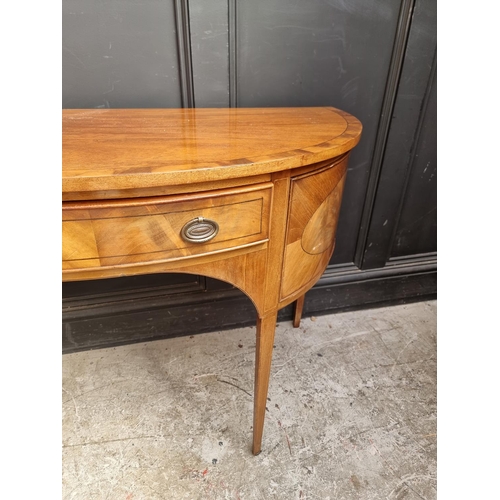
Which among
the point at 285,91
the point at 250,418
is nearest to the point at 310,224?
the point at 285,91

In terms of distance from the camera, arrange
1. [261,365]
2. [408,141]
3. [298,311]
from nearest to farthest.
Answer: [261,365], [408,141], [298,311]

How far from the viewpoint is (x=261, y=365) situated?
0.87 metres

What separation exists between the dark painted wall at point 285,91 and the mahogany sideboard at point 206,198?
0.21 meters

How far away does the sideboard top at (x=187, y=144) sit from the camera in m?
0.52

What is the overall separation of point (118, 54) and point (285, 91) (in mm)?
468

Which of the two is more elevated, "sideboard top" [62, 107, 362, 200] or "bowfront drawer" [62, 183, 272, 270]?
"sideboard top" [62, 107, 362, 200]

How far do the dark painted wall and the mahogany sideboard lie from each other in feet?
0.70

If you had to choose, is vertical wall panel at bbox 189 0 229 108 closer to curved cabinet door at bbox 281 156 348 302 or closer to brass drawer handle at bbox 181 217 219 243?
A: curved cabinet door at bbox 281 156 348 302

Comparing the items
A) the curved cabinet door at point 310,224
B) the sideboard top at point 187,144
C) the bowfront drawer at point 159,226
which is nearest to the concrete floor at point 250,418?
the curved cabinet door at point 310,224

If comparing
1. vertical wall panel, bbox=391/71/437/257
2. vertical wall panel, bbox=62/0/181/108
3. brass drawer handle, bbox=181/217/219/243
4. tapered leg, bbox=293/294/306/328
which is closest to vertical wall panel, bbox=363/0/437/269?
vertical wall panel, bbox=391/71/437/257

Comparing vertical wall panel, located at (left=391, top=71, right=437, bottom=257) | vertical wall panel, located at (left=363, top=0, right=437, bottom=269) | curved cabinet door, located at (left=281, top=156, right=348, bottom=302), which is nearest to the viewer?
curved cabinet door, located at (left=281, top=156, right=348, bottom=302)

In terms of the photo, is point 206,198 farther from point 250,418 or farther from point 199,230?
point 250,418

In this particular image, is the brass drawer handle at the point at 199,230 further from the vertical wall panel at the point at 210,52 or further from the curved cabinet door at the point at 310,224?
the vertical wall panel at the point at 210,52

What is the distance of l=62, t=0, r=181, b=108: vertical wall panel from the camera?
891mm
